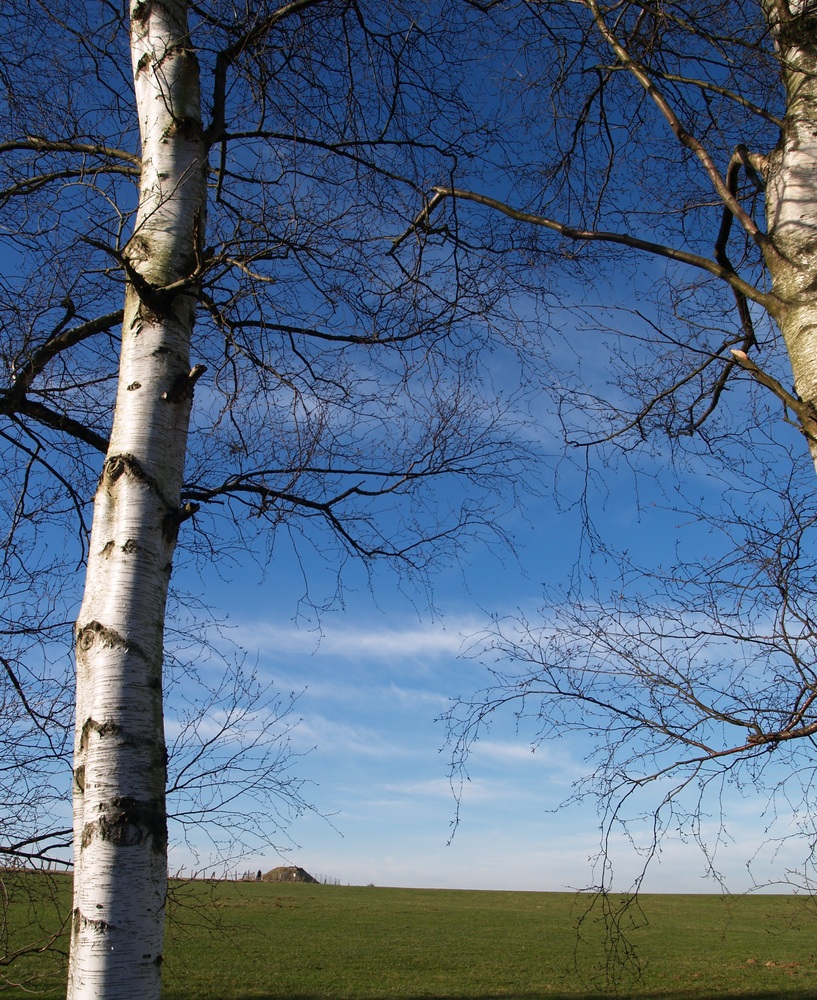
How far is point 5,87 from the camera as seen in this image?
4742mm

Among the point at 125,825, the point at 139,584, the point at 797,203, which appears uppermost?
the point at 797,203

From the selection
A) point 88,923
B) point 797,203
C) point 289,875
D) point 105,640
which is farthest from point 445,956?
point 289,875

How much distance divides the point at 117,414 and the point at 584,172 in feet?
10.4

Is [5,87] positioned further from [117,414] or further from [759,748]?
[759,748]

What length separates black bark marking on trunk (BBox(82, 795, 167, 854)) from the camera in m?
2.33

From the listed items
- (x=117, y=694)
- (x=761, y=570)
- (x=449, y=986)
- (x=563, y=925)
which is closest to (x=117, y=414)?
(x=117, y=694)

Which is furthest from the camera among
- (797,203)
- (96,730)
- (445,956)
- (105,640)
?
(445,956)

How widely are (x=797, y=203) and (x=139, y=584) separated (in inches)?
113

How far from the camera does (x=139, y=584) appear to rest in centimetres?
265

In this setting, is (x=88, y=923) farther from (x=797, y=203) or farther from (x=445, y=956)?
(x=445, y=956)

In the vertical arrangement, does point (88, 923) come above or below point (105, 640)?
below

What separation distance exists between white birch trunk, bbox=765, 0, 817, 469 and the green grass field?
416 centimetres

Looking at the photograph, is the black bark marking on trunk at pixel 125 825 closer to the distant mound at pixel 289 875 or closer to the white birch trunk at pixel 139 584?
the white birch trunk at pixel 139 584

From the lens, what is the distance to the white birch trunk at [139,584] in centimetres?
229
